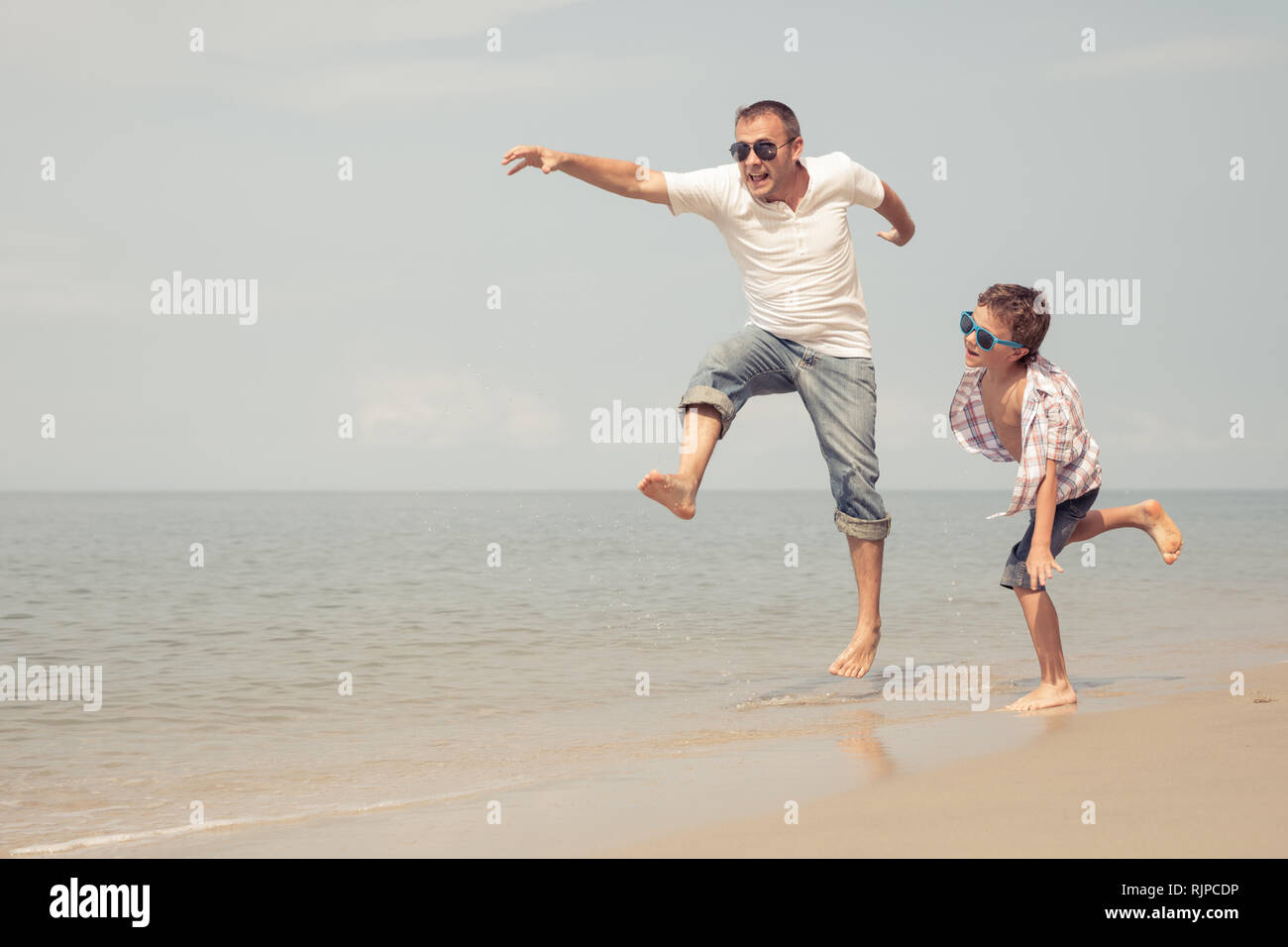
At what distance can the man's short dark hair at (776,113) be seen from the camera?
4.61 m

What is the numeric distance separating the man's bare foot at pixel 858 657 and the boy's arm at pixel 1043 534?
0.95m

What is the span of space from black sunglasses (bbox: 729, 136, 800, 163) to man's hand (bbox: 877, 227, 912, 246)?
2.66 ft

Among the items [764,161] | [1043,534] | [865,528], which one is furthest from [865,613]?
[764,161]

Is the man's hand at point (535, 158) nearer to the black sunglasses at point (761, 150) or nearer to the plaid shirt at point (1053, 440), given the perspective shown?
the black sunglasses at point (761, 150)

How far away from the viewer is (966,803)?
108 inches

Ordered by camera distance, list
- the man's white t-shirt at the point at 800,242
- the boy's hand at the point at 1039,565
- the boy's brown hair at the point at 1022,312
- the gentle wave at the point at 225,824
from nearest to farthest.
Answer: the gentle wave at the point at 225,824 → the boy's hand at the point at 1039,565 → the boy's brown hair at the point at 1022,312 → the man's white t-shirt at the point at 800,242

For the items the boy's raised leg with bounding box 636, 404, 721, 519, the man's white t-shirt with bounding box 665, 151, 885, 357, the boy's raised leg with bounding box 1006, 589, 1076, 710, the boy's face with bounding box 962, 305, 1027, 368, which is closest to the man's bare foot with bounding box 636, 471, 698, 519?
the boy's raised leg with bounding box 636, 404, 721, 519

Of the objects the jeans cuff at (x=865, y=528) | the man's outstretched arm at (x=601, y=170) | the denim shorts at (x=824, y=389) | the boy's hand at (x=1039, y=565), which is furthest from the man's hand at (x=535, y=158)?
the boy's hand at (x=1039, y=565)

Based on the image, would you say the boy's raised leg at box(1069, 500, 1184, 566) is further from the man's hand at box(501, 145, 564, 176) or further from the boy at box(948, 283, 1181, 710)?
the man's hand at box(501, 145, 564, 176)

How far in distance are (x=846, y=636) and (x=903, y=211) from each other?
→ 3.32 meters

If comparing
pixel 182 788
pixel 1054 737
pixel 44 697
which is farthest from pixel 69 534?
pixel 1054 737

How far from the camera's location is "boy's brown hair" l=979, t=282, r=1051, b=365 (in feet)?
14.2

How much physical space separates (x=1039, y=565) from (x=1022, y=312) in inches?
37.2

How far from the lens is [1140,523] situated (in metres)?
4.57
